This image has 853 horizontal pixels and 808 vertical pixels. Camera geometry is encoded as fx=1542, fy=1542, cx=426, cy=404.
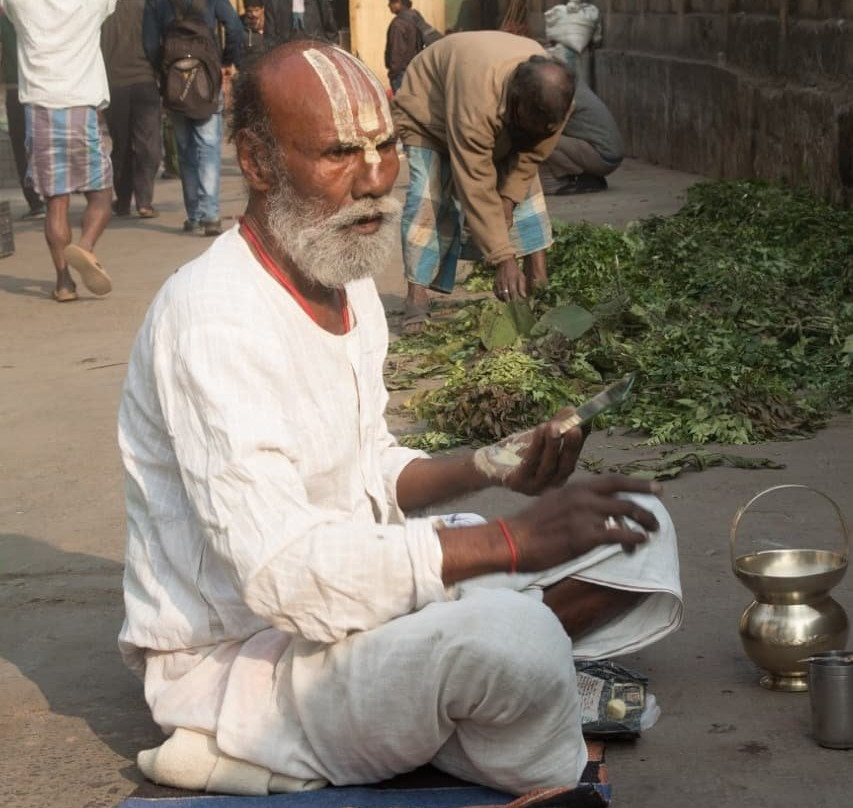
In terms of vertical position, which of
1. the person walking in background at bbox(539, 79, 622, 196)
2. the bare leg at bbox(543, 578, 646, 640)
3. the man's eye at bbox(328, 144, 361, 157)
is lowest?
the person walking in background at bbox(539, 79, 622, 196)

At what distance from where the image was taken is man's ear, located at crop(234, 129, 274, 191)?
3.04 m

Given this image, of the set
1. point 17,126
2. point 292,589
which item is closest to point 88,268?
point 17,126

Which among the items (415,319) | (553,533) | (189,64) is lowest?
(415,319)

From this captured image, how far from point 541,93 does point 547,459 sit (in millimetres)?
3598

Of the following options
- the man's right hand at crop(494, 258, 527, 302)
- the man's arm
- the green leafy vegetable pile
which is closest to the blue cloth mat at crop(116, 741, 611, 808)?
the green leafy vegetable pile

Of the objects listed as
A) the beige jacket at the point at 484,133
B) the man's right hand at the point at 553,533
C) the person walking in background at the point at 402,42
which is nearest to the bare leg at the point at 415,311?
the beige jacket at the point at 484,133

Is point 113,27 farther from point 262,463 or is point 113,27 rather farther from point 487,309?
point 262,463

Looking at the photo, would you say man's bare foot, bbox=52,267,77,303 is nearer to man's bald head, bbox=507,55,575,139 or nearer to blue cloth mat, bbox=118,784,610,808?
man's bald head, bbox=507,55,575,139

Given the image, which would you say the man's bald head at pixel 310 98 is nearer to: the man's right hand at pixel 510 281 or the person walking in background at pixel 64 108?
the man's right hand at pixel 510 281

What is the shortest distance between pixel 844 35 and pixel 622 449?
5.36 metres

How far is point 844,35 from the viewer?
984 centimetres

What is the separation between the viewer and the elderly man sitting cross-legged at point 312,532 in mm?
2707

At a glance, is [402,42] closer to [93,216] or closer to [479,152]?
[93,216]

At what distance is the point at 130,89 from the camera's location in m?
11.2
